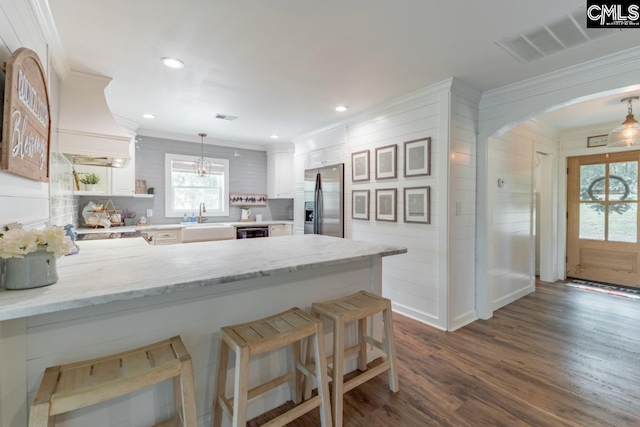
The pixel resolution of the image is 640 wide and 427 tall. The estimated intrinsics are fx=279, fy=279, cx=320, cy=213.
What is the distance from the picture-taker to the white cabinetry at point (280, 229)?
545 cm

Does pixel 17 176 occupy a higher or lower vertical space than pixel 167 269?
higher

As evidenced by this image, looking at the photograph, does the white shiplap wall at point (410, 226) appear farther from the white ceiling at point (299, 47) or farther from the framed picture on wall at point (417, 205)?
the white ceiling at point (299, 47)

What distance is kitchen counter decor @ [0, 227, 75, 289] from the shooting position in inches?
39.1

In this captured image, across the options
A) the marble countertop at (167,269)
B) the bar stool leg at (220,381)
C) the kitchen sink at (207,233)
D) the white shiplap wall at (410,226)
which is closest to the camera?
the marble countertop at (167,269)

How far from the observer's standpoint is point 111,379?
1.01 meters

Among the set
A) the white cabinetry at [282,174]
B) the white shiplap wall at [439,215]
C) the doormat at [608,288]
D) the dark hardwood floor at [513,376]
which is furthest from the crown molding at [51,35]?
the doormat at [608,288]

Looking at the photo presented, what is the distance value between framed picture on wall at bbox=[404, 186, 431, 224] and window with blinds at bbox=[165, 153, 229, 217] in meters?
3.66

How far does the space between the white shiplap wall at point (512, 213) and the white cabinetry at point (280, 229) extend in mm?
3466

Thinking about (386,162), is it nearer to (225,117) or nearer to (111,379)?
(225,117)

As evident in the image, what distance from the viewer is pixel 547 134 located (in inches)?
170

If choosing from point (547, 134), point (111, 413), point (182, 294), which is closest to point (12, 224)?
point (182, 294)

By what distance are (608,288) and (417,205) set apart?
144 inches

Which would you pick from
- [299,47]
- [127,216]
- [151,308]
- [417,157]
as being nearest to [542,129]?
[417,157]

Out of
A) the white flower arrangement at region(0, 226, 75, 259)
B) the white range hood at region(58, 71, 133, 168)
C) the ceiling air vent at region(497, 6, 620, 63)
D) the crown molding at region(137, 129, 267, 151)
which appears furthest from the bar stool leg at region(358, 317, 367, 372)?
the crown molding at region(137, 129, 267, 151)
